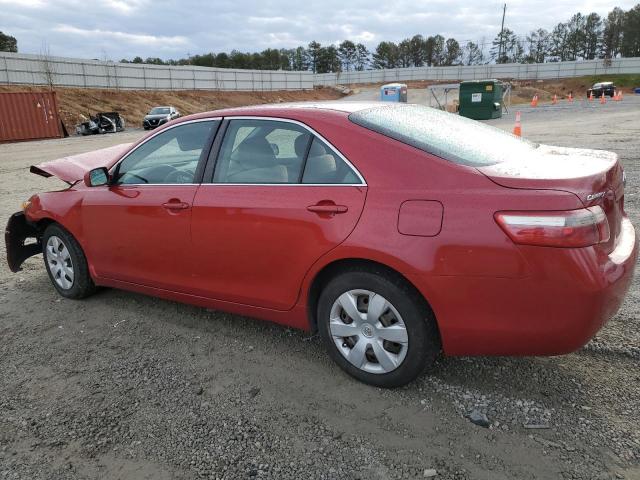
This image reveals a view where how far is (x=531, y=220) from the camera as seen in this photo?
2443 millimetres

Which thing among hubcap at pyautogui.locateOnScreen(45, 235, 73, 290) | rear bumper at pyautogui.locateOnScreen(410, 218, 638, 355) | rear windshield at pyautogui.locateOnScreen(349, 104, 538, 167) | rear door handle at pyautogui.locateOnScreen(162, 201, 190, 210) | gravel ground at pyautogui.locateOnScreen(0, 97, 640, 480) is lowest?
gravel ground at pyautogui.locateOnScreen(0, 97, 640, 480)

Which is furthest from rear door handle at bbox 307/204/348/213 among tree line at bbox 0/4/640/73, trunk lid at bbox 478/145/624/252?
Result: tree line at bbox 0/4/640/73

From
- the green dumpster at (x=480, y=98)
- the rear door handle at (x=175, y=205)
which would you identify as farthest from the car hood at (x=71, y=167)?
the green dumpster at (x=480, y=98)

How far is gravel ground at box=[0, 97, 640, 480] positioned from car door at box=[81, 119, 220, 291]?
20.2 inches

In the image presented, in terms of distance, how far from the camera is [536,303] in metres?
2.49

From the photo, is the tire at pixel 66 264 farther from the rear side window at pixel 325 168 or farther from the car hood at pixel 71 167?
the rear side window at pixel 325 168

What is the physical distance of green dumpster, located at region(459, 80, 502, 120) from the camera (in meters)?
28.3

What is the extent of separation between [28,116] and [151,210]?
3083 cm

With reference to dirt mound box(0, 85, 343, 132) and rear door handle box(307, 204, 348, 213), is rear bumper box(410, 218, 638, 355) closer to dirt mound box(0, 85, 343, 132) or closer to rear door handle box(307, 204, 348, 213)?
rear door handle box(307, 204, 348, 213)

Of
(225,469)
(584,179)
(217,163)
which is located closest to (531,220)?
(584,179)

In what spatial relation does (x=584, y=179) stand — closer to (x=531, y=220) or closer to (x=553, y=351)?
(x=531, y=220)

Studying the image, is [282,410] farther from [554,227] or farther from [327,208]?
[554,227]

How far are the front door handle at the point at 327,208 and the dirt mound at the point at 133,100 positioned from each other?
37.1m

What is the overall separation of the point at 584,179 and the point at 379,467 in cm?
169
